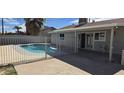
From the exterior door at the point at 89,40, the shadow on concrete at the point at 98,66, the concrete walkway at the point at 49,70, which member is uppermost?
the exterior door at the point at 89,40

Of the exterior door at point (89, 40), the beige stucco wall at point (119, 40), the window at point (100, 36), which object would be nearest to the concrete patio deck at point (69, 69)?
the beige stucco wall at point (119, 40)

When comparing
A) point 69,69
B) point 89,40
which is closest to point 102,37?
point 89,40

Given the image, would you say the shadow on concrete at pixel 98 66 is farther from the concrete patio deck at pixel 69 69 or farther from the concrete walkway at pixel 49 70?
the concrete walkway at pixel 49 70

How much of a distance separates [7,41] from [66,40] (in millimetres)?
11478

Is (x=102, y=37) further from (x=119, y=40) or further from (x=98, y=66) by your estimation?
(x=98, y=66)

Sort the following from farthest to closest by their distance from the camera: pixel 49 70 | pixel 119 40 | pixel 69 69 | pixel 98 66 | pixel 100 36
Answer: pixel 100 36 < pixel 119 40 < pixel 98 66 < pixel 69 69 < pixel 49 70

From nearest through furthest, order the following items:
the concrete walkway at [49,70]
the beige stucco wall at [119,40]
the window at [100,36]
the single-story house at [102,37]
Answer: the concrete walkway at [49,70] < the single-story house at [102,37] < the beige stucco wall at [119,40] < the window at [100,36]

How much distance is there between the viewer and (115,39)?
1141 centimetres

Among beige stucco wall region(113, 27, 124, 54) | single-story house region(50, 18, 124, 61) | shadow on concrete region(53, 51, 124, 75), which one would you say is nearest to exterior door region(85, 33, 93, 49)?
single-story house region(50, 18, 124, 61)

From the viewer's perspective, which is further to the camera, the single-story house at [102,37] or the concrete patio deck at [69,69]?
the single-story house at [102,37]

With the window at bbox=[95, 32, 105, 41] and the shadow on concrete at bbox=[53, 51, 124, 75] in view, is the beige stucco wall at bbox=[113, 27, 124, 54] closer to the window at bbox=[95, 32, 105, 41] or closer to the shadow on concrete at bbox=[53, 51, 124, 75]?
the window at bbox=[95, 32, 105, 41]
